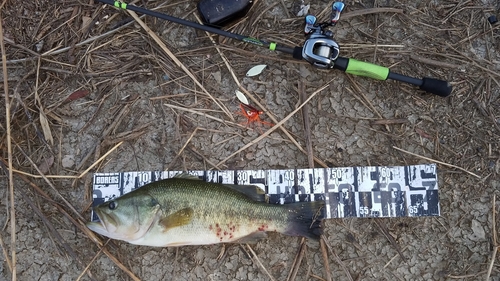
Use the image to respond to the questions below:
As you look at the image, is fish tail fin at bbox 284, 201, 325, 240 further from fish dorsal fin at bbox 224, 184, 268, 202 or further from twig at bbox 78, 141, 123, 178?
twig at bbox 78, 141, 123, 178

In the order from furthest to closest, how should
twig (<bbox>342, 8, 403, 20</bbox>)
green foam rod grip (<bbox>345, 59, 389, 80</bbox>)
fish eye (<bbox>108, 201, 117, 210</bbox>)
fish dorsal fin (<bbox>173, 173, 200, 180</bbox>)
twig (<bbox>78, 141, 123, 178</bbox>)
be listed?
twig (<bbox>342, 8, 403, 20</bbox>), twig (<bbox>78, 141, 123, 178</bbox>), green foam rod grip (<bbox>345, 59, 389, 80</bbox>), fish dorsal fin (<bbox>173, 173, 200, 180</bbox>), fish eye (<bbox>108, 201, 117, 210</bbox>)

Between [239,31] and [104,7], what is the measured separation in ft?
4.60

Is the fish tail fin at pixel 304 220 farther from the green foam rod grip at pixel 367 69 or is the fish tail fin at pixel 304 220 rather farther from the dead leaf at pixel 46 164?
the dead leaf at pixel 46 164

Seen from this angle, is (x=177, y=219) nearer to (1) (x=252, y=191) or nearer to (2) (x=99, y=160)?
(1) (x=252, y=191)

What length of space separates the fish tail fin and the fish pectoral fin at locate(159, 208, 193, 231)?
2.94 ft

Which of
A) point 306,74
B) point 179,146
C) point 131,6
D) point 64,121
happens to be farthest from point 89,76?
point 306,74

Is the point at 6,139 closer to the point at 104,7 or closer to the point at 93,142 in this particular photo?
the point at 93,142

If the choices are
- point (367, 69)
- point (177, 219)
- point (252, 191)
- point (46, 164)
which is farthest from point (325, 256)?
point (46, 164)

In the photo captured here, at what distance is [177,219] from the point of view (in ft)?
11.1

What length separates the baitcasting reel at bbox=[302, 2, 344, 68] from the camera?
3.66 meters

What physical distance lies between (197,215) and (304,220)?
0.97 metres

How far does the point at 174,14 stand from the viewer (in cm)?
413

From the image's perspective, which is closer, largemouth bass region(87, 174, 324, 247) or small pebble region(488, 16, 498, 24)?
largemouth bass region(87, 174, 324, 247)

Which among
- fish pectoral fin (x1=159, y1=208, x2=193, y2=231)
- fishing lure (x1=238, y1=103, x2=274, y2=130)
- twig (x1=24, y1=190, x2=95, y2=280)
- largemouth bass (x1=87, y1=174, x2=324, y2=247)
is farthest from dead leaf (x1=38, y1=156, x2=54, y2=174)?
fishing lure (x1=238, y1=103, x2=274, y2=130)
